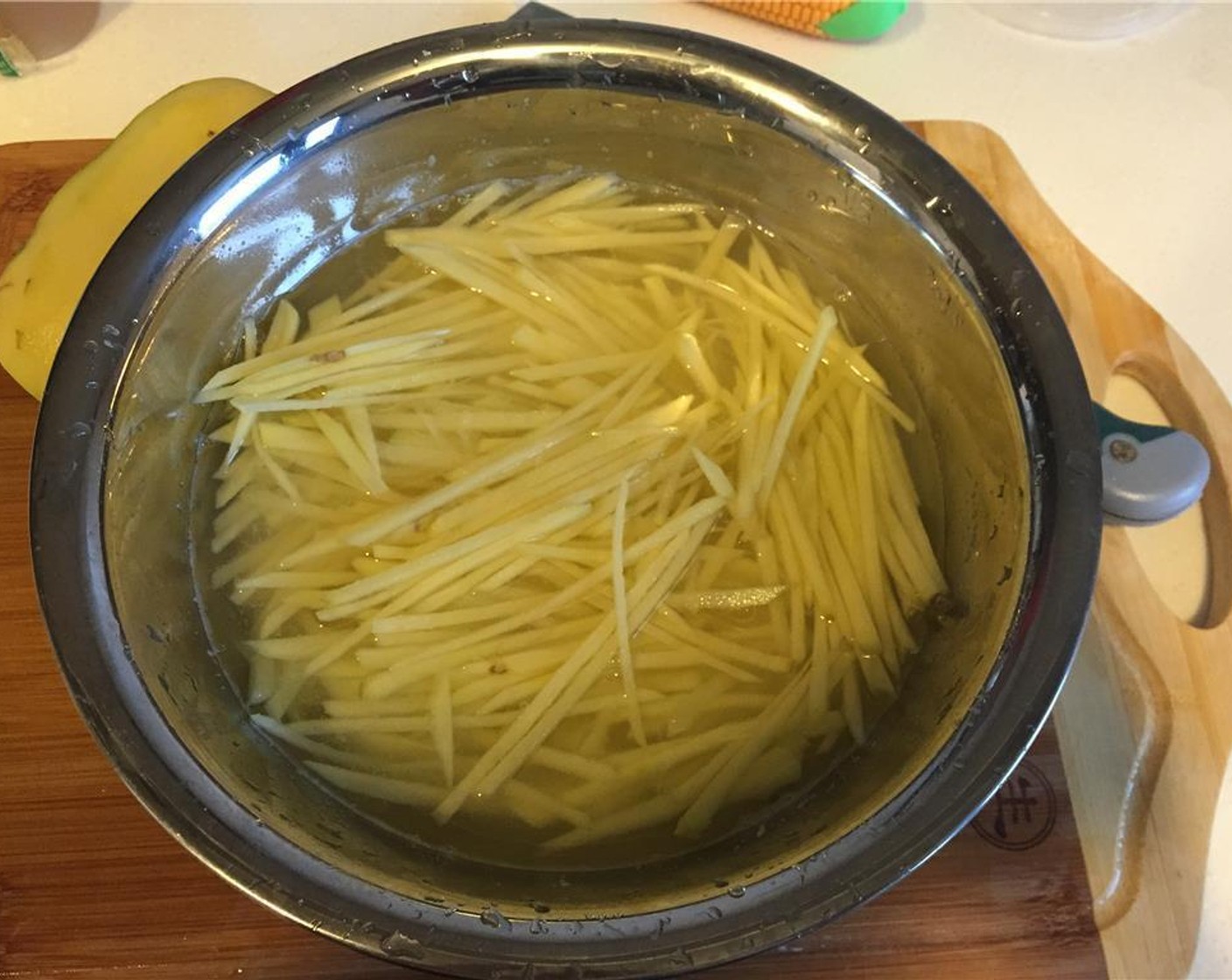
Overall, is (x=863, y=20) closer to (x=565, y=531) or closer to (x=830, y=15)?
(x=830, y=15)

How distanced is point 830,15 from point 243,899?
4.56ft

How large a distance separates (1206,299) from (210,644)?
138 centimetres

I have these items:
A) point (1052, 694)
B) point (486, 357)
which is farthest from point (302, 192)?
point (1052, 694)

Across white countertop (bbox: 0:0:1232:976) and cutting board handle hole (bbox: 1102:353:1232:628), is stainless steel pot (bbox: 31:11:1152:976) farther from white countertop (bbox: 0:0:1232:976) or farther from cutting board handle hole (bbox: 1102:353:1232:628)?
white countertop (bbox: 0:0:1232:976)

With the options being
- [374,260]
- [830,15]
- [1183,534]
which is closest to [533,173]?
[374,260]

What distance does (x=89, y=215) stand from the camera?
3.76 ft

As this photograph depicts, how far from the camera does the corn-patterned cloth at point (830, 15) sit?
1.50 m

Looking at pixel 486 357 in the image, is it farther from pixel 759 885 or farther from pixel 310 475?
pixel 759 885

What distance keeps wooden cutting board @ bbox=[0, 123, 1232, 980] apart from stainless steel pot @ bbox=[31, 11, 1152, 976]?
154 millimetres

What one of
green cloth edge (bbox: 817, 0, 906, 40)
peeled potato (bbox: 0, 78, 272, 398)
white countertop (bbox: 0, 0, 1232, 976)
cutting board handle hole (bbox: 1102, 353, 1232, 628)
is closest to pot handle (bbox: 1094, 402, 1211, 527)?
cutting board handle hole (bbox: 1102, 353, 1232, 628)

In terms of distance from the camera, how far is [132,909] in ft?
3.14

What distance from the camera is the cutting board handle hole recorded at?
A: 120 cm

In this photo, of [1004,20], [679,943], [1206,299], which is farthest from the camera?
[1004,20]

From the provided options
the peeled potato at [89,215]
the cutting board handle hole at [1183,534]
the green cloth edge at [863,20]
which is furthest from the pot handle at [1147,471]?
the peeled potato at [89,215]
